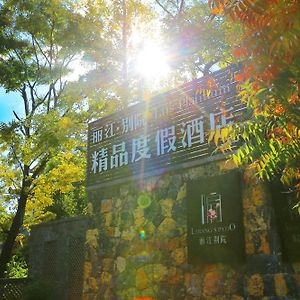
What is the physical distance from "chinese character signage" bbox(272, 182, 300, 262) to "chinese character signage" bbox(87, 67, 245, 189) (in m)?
1.44

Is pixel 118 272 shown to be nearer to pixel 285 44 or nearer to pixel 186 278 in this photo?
pixel 186 278

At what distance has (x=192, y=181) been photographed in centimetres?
700

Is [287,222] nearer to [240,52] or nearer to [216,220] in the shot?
[216,220]

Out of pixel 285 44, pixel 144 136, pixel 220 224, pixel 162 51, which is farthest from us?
pixel 162 51

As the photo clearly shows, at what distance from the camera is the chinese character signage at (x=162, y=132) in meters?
6.99

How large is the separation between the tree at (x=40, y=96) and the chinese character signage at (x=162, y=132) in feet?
22.2

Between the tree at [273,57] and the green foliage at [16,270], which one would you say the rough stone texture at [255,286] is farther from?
the green foliage at [16,270]

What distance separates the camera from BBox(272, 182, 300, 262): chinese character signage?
5551 millimetres

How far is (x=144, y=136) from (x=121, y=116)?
1130mm

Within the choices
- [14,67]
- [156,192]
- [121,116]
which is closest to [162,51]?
[14,67]

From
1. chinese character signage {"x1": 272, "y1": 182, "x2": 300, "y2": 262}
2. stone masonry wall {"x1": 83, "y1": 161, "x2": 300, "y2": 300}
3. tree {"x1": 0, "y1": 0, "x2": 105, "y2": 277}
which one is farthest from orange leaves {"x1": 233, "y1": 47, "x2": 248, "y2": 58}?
tree {"x1": 0, "y1": 0, "x2": 105, "y2": 277}

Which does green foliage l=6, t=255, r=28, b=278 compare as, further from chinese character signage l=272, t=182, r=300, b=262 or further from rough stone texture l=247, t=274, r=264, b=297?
chinese character signage l=272, t=182, r=300, b=262

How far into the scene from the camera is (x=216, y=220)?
634cm

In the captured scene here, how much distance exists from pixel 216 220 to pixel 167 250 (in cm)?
129
